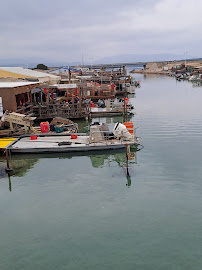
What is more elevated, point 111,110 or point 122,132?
point 111,110

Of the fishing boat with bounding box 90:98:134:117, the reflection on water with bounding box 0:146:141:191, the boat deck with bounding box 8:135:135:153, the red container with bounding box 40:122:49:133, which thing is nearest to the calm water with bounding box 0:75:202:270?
the reflection on water with bounding box 0:146:141:191

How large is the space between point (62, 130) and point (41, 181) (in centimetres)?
932

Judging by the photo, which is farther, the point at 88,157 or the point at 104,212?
the point at 88,157

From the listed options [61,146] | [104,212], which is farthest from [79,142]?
[104,212]

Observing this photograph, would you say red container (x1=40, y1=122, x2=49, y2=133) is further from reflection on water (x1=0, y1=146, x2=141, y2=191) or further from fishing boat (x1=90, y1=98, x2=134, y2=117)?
fishing boat (x1=90, y1=98, x2=134, y2=117)

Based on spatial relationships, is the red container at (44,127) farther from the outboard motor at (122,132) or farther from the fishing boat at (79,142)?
the outboard motor at (122,132)

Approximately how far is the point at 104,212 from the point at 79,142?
33.2ft

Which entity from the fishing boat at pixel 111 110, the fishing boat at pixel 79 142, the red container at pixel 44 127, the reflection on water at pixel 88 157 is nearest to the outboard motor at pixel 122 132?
the fishing boat at pixel 79 142

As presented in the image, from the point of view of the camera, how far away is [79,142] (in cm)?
2256

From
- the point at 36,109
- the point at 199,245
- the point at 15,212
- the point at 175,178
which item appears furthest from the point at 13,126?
the point at 199,245

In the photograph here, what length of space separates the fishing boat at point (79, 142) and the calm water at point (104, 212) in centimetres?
78

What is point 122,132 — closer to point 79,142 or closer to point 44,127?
point 79,142

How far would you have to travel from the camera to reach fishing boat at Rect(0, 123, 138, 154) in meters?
21.4

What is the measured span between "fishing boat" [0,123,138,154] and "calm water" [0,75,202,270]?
775 mm
